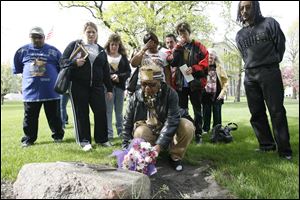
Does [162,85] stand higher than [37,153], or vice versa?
[162,85]

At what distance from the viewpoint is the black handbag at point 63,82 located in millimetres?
4508

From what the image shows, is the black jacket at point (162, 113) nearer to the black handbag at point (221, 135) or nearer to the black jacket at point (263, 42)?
the black jacket at point (263, 42)

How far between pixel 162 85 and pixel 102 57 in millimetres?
1484

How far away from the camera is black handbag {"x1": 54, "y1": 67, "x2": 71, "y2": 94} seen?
4.51 metres

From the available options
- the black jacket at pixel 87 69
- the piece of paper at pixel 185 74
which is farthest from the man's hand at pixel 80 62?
the piece of paper at pixel 185 74

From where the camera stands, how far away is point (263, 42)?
3.66 m

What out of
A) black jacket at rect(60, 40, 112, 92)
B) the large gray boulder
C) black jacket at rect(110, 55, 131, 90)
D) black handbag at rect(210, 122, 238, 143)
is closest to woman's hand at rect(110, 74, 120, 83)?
black jacket at rect(110, 55, 131, 90)

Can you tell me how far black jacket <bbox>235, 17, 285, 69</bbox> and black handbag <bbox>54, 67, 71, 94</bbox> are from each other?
2119 millimetres

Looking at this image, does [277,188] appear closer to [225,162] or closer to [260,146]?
[225,162]

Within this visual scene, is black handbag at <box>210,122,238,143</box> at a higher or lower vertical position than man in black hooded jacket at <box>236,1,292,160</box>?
lower

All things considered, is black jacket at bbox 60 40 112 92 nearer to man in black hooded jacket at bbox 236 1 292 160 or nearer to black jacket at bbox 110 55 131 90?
black jacket at bbox 110 55 131 90

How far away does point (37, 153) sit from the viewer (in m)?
4.24

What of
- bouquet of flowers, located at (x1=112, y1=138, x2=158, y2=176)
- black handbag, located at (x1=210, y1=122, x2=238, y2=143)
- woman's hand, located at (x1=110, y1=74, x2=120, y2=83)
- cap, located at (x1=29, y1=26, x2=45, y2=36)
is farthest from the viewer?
woman's hand, located at (x1=110, y1=74, x2=120, y2=83)

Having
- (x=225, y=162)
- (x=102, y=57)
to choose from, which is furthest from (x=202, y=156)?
(x=102, y=57)
